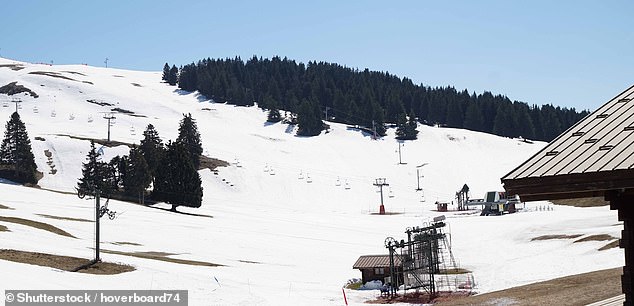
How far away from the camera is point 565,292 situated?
99.8 feet

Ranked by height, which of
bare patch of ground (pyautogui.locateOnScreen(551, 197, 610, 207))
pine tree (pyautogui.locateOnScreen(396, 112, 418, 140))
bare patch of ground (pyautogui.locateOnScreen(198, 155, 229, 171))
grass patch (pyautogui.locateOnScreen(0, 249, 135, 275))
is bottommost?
grass patch (pyautogui.locateOnScreen(0, 249, 135, 275))

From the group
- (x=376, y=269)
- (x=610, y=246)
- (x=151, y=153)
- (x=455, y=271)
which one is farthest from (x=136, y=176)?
(x=610, y=246)

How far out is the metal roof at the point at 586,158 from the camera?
8891mm

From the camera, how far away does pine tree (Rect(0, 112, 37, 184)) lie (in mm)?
103938

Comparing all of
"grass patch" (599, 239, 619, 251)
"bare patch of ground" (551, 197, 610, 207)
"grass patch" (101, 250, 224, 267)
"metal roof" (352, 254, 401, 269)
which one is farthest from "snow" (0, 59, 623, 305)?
"bare patch of ground" (551, 197, 610, 207)

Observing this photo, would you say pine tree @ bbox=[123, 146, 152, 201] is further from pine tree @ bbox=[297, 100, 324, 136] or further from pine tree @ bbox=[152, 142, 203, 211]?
pine tree @ bbox=[297, 100, 324, 136]

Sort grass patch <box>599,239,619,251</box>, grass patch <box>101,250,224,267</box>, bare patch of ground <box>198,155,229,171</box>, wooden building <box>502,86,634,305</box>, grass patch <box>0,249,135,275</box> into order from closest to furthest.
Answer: wooden building <box>502,86,634,305</box> → grass patch <box>0,249,135,275</box> → grass patch <box>599,239,619,251</box> → grass patch <box>101,250,224,267</box> → bare patch of ground <box>198,155,229,171</box>

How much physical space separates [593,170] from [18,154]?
358 ft

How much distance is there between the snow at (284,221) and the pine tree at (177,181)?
9.30ft

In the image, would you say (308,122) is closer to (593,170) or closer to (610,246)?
(610,246)

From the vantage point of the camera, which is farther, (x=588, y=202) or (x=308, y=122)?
(x=308, y=122)

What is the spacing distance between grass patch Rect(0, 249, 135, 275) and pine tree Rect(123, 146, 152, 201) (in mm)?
51777

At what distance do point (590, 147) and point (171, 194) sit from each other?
87.5 metres

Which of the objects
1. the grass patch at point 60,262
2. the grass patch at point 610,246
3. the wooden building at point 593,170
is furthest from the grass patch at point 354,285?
the wooden building at point 593,170
